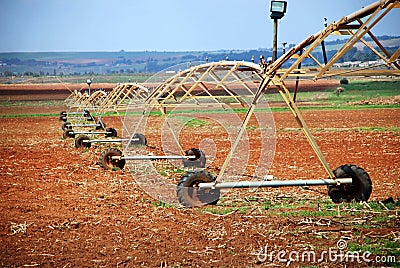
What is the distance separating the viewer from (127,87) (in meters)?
17.3

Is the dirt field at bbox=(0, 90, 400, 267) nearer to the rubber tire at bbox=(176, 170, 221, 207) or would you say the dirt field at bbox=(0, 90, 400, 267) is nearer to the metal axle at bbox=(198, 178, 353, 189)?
the rubber tire at bbox=(176, 170, 221, 207)

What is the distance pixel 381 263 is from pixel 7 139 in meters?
20.2

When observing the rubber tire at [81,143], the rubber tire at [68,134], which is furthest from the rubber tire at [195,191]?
the rubber tire at [68,134]

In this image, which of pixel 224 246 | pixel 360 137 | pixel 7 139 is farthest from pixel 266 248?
pixel 7 139

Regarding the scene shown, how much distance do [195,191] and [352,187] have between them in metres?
2.57

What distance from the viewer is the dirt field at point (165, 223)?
611 cm

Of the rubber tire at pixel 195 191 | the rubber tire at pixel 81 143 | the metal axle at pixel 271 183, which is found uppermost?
the metal axle at pixel 271 183

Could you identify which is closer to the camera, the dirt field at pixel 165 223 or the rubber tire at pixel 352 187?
the dirt field at pixel 165 223

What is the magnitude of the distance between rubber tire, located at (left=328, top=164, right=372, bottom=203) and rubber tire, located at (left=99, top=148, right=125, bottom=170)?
21.4 ft

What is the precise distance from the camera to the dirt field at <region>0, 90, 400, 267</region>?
6.11 meters

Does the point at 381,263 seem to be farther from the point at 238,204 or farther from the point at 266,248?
the point at 238,204

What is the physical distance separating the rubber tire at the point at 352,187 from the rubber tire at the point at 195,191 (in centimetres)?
192

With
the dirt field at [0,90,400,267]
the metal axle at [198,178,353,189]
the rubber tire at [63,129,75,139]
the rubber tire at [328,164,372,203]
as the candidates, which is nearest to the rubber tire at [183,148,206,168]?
the dirt field at [0,90,400,267]

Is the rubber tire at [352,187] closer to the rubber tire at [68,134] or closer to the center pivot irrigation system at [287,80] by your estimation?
the center pivot irrigation system at [287,80]
